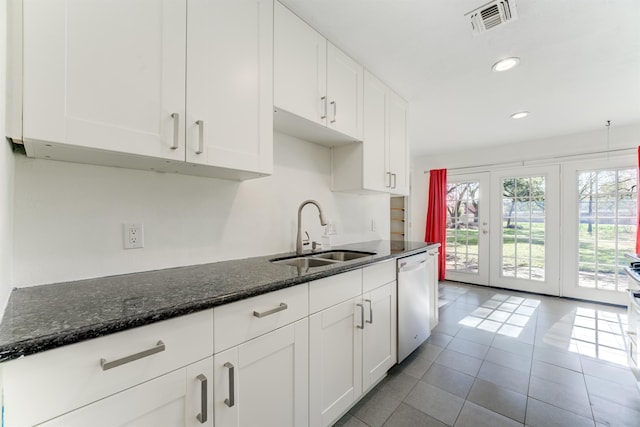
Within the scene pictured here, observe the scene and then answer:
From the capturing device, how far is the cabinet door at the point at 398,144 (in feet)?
8.06

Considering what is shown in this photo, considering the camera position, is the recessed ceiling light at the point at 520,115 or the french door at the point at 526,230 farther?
the french door at the point at 526,230

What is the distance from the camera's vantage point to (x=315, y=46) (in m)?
1.68

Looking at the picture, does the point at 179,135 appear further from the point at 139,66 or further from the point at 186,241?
the point at 186,241

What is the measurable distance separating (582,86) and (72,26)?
135 inches

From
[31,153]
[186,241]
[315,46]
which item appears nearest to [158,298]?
[186,241]

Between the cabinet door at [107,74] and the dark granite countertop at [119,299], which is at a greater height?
the cabinet door at [107,74]

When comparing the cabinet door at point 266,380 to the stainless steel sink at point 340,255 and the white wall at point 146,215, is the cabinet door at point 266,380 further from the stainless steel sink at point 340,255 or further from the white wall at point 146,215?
the stainless steel sink at point 340,255

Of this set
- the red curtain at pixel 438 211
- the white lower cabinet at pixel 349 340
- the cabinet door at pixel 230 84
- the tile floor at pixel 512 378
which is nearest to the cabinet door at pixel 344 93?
the cabinet door at pixel 230 84

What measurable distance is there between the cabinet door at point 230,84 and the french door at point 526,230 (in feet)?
14.0

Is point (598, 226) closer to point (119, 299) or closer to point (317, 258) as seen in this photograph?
point (317, 258)

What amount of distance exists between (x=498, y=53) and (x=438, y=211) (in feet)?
10.6

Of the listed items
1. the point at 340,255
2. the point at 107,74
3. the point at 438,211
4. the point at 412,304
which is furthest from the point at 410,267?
the point at 438,211

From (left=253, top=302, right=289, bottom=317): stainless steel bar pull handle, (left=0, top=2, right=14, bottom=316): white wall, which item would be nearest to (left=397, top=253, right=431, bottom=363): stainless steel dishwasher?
(left=253, top=302, right=289, bottom=317): stainless steel bar pull handle

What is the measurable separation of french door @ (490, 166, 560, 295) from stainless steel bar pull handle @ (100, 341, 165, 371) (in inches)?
190
